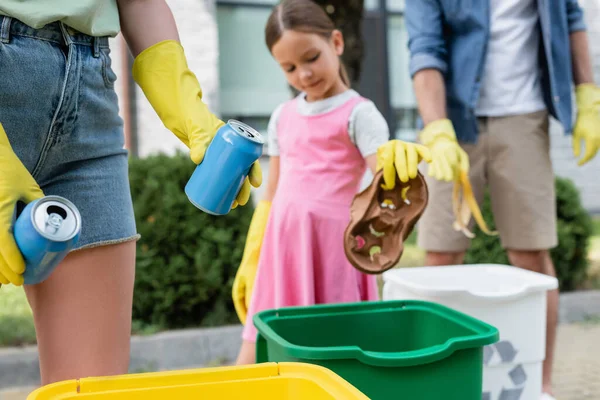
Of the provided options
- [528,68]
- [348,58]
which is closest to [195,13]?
[348,58]

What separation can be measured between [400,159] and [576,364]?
88.6 inches

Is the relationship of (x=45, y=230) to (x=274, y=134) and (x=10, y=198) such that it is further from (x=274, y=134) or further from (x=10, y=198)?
(x=274, y=134)

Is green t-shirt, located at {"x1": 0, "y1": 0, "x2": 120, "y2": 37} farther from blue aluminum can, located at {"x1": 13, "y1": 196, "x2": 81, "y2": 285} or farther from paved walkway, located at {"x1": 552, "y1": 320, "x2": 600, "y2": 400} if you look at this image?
paved walkway, located at {"x1": 552, "y1": 320, "x2": 600, "y2": 400}

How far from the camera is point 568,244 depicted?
172 inches

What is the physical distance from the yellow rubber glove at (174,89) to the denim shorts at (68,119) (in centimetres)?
7

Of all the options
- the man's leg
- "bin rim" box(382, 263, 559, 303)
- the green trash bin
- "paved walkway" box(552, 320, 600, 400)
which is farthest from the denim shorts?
"paved walkway" box(552, 320, 600, 400)

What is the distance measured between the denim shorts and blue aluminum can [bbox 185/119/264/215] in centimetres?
17

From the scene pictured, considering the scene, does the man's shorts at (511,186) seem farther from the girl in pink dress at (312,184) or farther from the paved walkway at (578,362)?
the paved walkway at (578,362)

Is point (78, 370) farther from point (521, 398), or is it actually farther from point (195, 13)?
point (195, 13)

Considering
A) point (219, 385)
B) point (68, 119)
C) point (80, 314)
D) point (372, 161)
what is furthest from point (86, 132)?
point (372, 161)

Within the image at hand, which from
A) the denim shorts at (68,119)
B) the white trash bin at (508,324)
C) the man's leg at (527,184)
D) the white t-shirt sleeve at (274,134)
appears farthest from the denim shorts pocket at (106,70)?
the man's leg at (527,184)

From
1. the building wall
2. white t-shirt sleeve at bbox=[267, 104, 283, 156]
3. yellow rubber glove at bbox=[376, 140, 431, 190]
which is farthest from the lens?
the building wall

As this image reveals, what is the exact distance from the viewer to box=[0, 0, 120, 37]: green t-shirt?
1.13 m

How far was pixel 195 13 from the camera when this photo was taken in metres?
7.09
